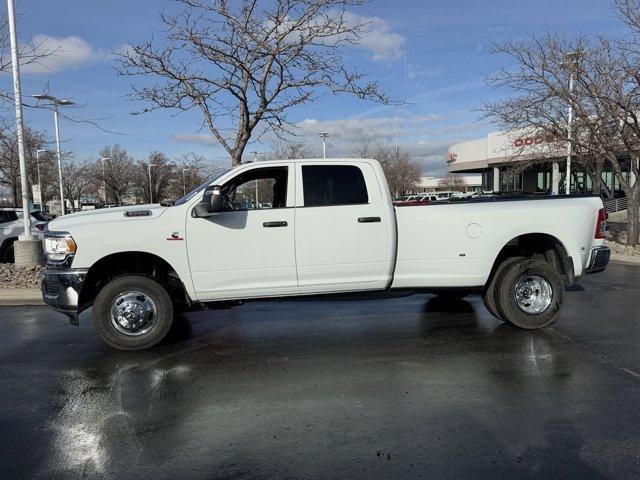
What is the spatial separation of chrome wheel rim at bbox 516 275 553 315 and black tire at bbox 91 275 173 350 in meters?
4.23

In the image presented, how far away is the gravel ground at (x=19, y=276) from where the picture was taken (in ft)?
33.2

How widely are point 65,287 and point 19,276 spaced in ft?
19.0

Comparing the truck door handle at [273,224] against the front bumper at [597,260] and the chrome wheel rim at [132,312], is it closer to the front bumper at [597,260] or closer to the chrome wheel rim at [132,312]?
the chrome wheel rim at [132,312]

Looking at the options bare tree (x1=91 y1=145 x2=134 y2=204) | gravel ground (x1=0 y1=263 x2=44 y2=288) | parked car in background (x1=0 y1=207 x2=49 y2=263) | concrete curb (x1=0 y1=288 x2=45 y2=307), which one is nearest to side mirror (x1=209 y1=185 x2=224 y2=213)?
concrete curb (x1=0 y1=288 x2=45 y2=307)

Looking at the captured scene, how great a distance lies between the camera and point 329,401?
4.50m

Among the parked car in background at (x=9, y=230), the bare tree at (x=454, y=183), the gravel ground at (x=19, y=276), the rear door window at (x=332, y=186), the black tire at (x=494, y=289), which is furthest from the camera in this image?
the bare tree at (x=454, y=183)

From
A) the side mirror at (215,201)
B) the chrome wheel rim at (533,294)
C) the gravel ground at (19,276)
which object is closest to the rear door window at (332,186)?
the side mirror at (215,201)

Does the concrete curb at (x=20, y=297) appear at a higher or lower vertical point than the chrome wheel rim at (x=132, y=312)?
lower

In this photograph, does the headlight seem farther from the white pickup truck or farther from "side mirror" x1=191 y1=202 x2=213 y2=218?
"side mirror" x1=191 y1=202 x2=213 y2=218

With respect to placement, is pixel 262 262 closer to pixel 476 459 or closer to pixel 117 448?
pixel 117 448

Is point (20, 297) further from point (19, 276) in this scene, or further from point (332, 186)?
point (332, 186)

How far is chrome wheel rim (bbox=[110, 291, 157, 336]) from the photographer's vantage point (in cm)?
596

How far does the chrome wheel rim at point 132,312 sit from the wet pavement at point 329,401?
0.94 feet

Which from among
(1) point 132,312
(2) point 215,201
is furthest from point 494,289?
(1) point 132,312
